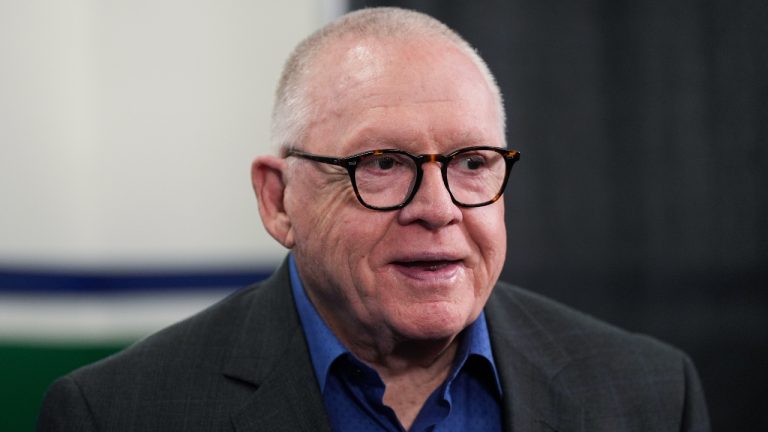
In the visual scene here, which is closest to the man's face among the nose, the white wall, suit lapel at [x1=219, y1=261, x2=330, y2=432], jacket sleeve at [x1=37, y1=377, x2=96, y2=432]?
the nose

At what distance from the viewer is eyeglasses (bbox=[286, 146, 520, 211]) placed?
1380 mm

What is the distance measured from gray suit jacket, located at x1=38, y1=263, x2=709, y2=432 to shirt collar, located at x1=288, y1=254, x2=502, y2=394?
0.02m

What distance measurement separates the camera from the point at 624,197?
10.2 feet

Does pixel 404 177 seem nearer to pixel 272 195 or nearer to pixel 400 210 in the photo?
pixel 400 210

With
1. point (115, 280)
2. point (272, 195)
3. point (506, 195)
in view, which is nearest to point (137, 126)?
point (115, 280)

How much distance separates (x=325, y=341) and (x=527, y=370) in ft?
1.14

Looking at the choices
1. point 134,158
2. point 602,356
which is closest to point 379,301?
point 602,356

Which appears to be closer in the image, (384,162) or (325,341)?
(384,162)

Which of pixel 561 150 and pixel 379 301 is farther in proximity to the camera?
pixel 561 150

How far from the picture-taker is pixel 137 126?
9.96ft

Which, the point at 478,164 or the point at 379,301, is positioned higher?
the point at 478,164

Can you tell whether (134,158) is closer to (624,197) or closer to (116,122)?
(116,122)

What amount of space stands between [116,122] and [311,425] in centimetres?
187

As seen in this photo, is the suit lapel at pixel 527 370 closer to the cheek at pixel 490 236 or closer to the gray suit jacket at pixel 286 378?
the gray suit jacket at pixel 286 378
